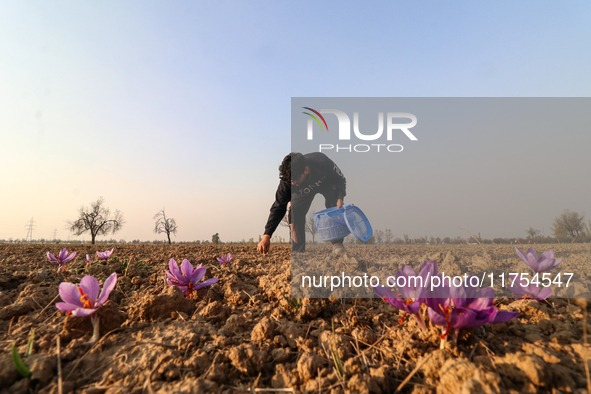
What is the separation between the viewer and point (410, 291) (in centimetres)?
117

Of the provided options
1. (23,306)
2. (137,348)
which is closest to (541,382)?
(137,348)

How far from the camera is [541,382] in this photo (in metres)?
0.82

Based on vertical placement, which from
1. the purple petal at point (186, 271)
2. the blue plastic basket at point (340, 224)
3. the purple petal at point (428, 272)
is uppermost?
the blue plastic basket at point (340, 224)

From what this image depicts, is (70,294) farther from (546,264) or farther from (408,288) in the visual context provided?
(546,264)

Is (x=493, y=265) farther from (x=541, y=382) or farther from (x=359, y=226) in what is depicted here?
(x=359, y=226)

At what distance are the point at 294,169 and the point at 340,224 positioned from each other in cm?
134

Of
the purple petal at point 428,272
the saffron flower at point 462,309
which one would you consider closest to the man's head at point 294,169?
the purple petal at point 428,272

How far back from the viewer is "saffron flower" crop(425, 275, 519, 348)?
940 millimetres

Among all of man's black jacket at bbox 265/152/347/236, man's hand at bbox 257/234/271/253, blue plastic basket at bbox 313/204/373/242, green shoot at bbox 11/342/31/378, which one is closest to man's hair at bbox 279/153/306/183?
man's black jacket at bbox 265/152/347/236

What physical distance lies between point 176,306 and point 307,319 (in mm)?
749

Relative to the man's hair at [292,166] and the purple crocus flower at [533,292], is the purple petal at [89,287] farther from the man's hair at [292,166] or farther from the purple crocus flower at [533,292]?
the man's hair at [292,166]

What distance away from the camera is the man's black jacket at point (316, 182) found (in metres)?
5.57

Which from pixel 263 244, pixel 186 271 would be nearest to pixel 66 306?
pixel 186 271

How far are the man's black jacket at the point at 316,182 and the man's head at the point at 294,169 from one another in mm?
158
